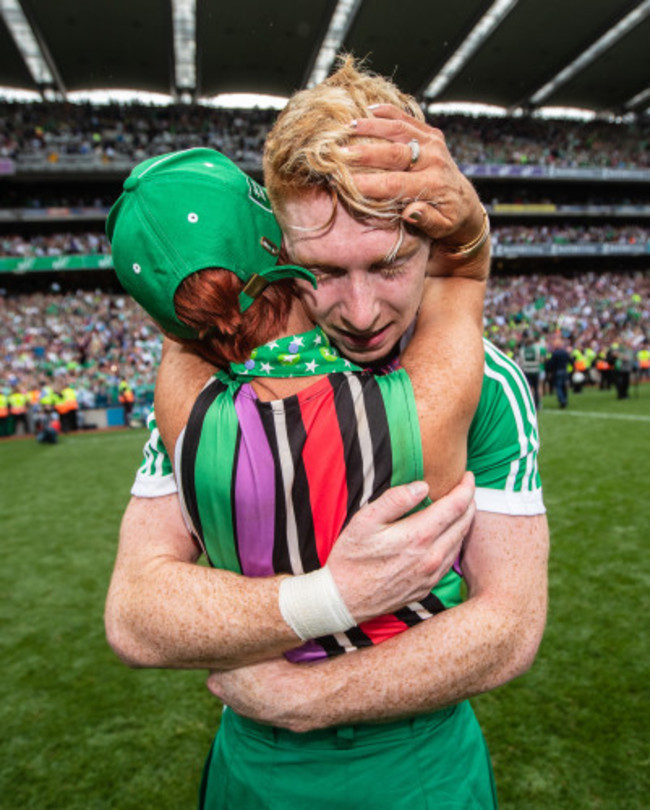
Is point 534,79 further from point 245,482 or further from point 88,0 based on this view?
point 245,482

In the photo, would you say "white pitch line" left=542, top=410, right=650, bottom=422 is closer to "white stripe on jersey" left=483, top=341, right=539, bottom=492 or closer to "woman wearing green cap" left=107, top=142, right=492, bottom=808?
"white stripe on jersey" left=483, top=341, right=539, bottom=492

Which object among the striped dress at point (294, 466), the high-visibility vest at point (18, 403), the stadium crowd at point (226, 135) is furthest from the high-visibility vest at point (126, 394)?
the striped dress at point (294, 466)

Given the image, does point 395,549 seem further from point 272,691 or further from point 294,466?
point 272,691

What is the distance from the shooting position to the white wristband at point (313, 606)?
1034 mm

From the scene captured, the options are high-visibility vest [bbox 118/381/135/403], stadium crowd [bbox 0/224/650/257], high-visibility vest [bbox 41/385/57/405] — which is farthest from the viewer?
stadium crowd [bbox 0/224/650/257]

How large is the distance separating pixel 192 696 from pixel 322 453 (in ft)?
11.2

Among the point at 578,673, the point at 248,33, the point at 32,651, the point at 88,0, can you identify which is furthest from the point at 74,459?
the point at 248,33

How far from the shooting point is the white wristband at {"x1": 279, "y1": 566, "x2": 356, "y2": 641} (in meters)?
1.03

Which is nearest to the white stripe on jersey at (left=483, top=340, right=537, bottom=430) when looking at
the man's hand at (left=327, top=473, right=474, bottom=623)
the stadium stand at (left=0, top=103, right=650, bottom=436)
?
the man's hand at (left=327, top=473, right=474, bottom=623)

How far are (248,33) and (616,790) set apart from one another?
30.4 metres

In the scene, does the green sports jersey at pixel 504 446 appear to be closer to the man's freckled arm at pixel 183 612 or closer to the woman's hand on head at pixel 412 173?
→ the woman's hand on head at pixel 412 173

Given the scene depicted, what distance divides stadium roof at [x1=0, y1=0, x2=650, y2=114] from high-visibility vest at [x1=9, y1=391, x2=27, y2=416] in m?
16.1

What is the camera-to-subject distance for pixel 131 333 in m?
25.9

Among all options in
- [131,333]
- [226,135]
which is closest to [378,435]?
[131,333]
